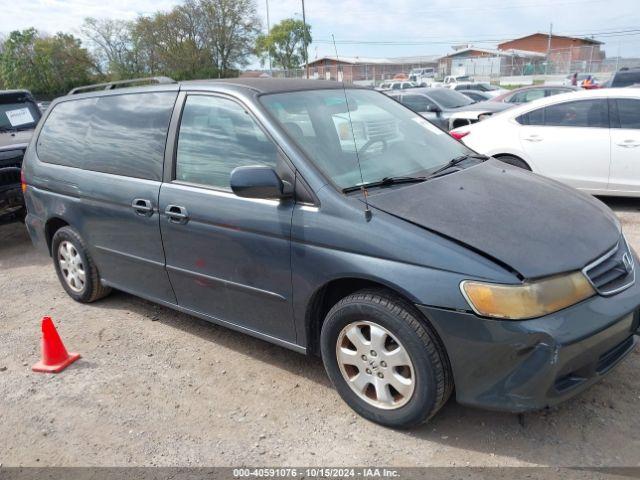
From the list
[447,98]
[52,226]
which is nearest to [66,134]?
[52,226]

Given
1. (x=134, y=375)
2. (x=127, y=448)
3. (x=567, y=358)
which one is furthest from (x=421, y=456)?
(x=134, y=375)

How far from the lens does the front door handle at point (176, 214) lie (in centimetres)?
350

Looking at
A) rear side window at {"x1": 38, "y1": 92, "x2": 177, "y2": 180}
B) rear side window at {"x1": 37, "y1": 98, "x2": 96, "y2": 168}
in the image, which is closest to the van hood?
rear side window at {"x1": 38, "y1": 92, "x2": 177, "y2": 180}

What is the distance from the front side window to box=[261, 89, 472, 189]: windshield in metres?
0.14

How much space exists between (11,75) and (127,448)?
5811cm

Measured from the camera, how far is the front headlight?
95.0 inches

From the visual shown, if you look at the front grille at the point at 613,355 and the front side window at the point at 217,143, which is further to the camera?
the front side window at the point at 217,143

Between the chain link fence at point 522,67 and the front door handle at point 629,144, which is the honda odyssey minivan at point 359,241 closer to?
the front door handle at point 629,144

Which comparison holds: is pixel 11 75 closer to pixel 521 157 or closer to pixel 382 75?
pixel 382 75

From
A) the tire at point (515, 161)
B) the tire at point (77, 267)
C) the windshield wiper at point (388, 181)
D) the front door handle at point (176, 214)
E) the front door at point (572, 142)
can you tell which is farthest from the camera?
the tire at point (515, 161)

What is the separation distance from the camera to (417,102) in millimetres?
13344

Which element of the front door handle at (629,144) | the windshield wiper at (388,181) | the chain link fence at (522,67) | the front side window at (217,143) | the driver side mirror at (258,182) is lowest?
the front door handle at (629,144)

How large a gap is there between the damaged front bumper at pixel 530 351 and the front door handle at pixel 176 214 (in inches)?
66.7

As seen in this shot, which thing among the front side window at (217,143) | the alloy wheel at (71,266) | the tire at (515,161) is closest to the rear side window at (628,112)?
the tire at (515,161)
